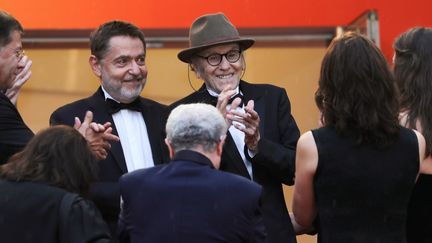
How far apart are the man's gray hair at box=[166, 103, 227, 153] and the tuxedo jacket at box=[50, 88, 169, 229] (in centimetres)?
73

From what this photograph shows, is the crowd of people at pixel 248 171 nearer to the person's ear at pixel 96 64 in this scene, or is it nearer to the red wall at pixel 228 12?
the person's ear at pixel 96 64

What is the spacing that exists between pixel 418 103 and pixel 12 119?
188 centimetres

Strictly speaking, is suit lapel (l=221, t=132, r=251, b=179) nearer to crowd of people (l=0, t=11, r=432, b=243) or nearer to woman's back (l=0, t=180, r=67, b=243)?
crowd of people (l=0, t=11, r=432, b=243)

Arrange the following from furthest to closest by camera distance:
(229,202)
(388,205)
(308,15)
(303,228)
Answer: (308,15) → (303,228) → (388,205) → (229,202)

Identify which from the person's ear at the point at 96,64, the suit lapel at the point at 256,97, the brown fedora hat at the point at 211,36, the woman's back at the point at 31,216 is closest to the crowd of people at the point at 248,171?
the woman's back at the point at 31,216

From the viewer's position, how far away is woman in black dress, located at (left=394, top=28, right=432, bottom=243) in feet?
13.2

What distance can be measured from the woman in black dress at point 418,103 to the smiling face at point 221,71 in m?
0.84

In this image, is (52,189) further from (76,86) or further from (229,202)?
(76,86)

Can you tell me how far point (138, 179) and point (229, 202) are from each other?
39 centimetres

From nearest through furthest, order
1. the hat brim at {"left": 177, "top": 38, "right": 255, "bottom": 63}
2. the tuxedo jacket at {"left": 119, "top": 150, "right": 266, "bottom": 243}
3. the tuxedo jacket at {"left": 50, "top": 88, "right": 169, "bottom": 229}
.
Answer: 1. the tuxedo jacket at {"left": 119, "top": 150, "right": 266, "bottom": 243}
2. the tuxedo jacket at {"left": 50, "top": 88, "right": 169, "bottom": 229}
3. the hat brim at {"left": 177, "top": 38, "right": 255, "bottom": 63}

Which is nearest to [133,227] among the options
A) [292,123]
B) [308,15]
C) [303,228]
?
[303,228]

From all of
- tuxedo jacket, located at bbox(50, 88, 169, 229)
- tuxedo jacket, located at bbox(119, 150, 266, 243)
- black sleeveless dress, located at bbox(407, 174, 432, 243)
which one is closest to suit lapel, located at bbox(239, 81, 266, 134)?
tuxedo jacket, located at bbox(50, 88, 169, 229)

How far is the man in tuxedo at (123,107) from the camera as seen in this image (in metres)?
4.48

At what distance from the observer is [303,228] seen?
421 centimetres
